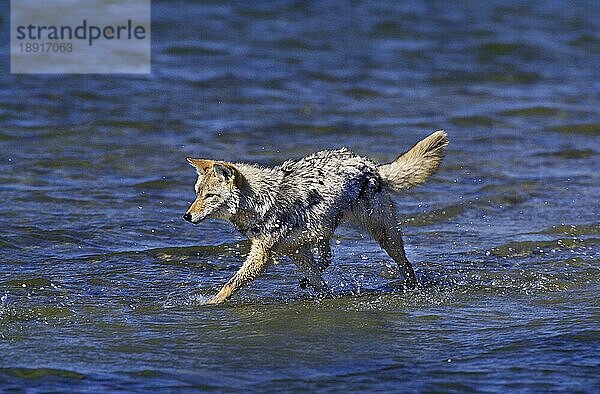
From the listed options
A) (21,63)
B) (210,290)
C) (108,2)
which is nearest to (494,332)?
(210,290)

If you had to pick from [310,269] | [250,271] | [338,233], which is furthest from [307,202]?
[338,233]

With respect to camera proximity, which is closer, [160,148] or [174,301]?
[174,301]

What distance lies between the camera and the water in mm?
6723

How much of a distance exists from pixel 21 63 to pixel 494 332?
12251mm

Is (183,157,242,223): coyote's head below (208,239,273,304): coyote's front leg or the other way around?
the other way around

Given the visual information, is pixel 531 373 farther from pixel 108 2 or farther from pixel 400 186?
pixel 108 2

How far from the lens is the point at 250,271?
799cm

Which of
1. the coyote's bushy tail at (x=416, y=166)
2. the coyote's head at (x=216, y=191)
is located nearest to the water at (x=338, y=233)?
the coyote's head at (x=216, y=191)

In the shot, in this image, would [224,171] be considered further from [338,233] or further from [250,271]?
[338,233]

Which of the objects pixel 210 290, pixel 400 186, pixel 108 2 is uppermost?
pixel 108 2

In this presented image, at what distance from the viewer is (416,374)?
6.48 m

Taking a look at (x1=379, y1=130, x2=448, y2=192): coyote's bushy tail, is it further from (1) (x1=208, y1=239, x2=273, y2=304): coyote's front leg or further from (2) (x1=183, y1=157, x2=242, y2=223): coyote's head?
(2) (x1=183, y1=157, x2=242, y2=223): coyote's head

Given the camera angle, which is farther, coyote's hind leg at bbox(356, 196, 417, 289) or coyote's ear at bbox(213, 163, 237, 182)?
coyote's hind leg at bbox(356, 196, 417, 289)

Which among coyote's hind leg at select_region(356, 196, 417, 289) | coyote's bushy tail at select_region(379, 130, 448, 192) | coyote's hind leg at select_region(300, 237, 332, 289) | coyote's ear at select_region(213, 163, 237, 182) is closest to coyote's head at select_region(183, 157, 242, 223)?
coyote's ear at select_region(213, 163, 237, 182)
